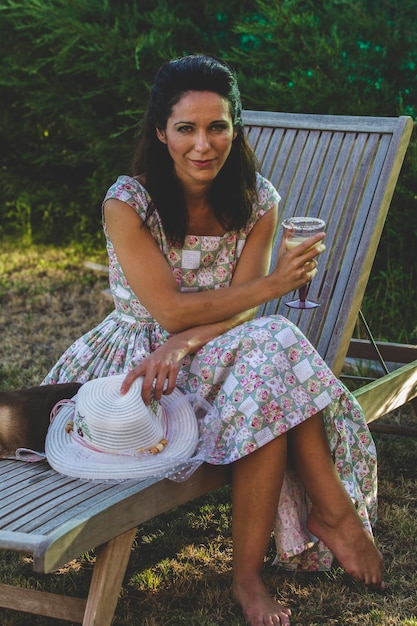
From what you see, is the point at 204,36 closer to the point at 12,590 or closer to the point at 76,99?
the point at 76,99

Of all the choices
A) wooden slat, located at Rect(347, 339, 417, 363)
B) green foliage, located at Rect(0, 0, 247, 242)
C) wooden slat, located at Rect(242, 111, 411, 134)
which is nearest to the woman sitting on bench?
wooden slat, located at Rect(242, 111, 411, 134)

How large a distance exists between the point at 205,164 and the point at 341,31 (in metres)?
2.59

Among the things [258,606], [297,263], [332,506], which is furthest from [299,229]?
[258,606]

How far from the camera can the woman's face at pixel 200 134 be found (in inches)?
113

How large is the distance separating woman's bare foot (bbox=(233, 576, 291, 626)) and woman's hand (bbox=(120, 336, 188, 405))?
62cm

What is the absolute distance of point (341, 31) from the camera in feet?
16.8

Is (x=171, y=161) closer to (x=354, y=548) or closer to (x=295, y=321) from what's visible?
(x=295, y=321)

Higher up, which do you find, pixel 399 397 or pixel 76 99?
pixel 76 99

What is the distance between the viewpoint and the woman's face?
9.39 ft

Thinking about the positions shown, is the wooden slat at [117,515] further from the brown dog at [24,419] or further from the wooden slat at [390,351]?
the wooden slat at [390,351]

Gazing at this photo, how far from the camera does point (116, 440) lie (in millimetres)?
2580

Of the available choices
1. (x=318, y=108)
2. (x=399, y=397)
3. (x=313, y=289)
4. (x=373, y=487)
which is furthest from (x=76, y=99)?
(x=373, y=487)

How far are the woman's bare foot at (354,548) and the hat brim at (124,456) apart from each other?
0.53 m

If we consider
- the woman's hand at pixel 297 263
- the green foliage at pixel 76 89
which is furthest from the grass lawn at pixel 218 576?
the green foliage at pixel 76 89
